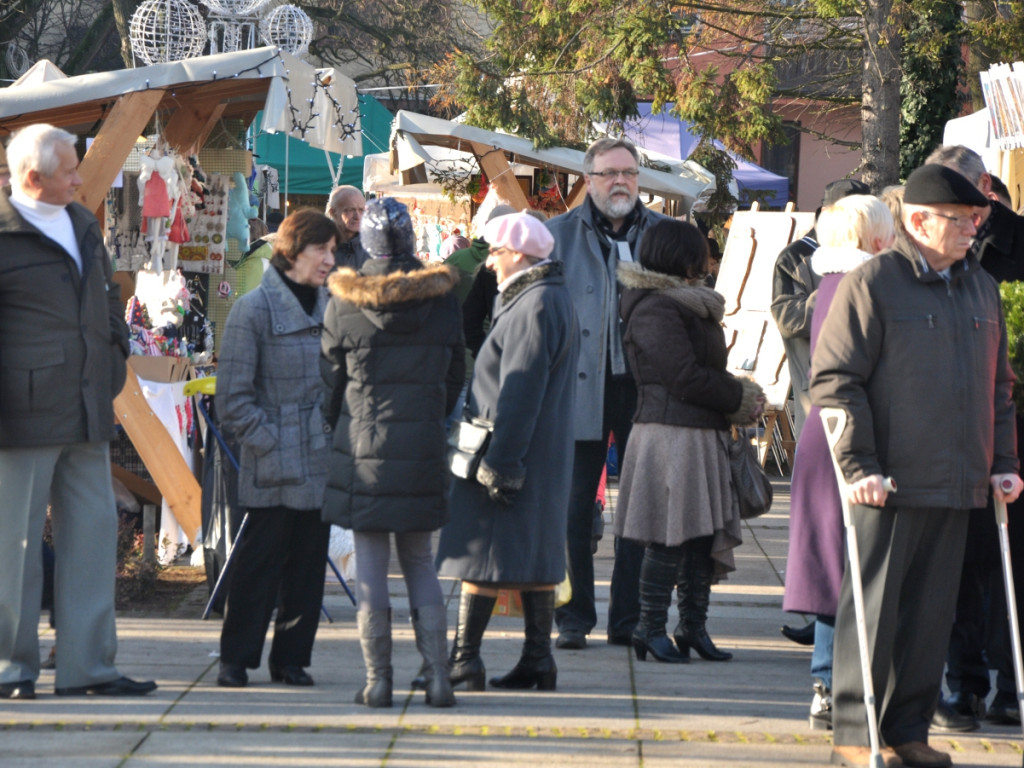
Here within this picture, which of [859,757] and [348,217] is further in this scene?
[348,217]

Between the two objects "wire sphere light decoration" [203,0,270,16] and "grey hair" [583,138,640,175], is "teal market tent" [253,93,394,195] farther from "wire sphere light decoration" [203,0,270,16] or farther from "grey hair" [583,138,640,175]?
"grey hair" [583,138,640,175]

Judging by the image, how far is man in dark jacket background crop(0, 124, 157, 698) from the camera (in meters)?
4.86

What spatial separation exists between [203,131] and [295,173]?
11.9m

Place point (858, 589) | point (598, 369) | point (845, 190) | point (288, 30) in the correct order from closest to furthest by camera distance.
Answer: point (858, 589) → point (845, 190) → point (598, 369) → point (288, 30)

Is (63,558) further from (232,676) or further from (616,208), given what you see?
(616,208)

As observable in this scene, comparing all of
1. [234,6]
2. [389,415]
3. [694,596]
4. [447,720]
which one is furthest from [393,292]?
[234,6]

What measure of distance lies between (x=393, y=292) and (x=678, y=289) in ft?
4.52

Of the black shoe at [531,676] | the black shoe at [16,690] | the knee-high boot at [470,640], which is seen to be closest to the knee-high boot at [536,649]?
the black shoe at [531,676]

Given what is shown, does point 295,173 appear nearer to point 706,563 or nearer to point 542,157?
point 542,157

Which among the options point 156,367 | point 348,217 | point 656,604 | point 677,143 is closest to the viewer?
point 656,604

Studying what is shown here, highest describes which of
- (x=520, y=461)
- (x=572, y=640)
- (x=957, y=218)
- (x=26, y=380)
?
(x=957, y=218)

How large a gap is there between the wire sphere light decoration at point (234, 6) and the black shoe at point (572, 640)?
26.9 ft

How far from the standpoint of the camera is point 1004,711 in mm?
5016

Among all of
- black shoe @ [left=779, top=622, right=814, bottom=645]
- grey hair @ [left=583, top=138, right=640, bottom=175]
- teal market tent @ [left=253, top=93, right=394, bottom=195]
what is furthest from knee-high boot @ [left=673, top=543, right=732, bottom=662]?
teal market tent @ [left=253, top=93, right=394, bottom=195]
